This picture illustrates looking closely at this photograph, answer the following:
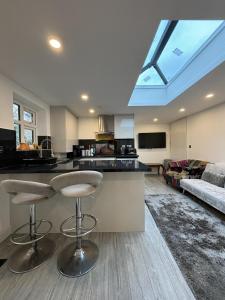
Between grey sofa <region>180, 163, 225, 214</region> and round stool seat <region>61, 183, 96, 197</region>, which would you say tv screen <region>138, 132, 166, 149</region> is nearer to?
grey sofa <region>180, 163, 225, 214</region>

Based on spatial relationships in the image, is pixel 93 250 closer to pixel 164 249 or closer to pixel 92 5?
pixel 164 249

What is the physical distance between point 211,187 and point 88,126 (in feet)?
12.8

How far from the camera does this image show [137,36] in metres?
1.57

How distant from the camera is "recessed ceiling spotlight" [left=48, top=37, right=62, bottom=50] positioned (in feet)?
5.21

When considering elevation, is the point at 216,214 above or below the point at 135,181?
below

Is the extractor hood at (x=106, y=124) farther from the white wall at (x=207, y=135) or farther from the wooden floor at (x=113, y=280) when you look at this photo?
the wooden floor at (x=113, y=280)

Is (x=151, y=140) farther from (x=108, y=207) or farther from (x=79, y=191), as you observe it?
(x=79, y=191)

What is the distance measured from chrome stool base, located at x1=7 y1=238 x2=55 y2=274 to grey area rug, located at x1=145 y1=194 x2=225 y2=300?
1421mm

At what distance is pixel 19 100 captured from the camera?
300 centimetres

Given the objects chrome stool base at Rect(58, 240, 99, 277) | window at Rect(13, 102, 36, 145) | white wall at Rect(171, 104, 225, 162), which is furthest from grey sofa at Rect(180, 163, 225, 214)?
window at Rect(13, 102, 36, 145)

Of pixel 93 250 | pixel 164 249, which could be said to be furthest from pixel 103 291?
pixel 164 249

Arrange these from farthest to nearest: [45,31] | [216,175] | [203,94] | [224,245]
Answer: [216,175], [203,94], [224,245], [45,31]

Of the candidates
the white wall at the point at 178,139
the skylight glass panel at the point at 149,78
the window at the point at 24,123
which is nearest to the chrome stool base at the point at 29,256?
the window at the point at 24,123

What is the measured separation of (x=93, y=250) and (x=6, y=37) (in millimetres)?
2392
